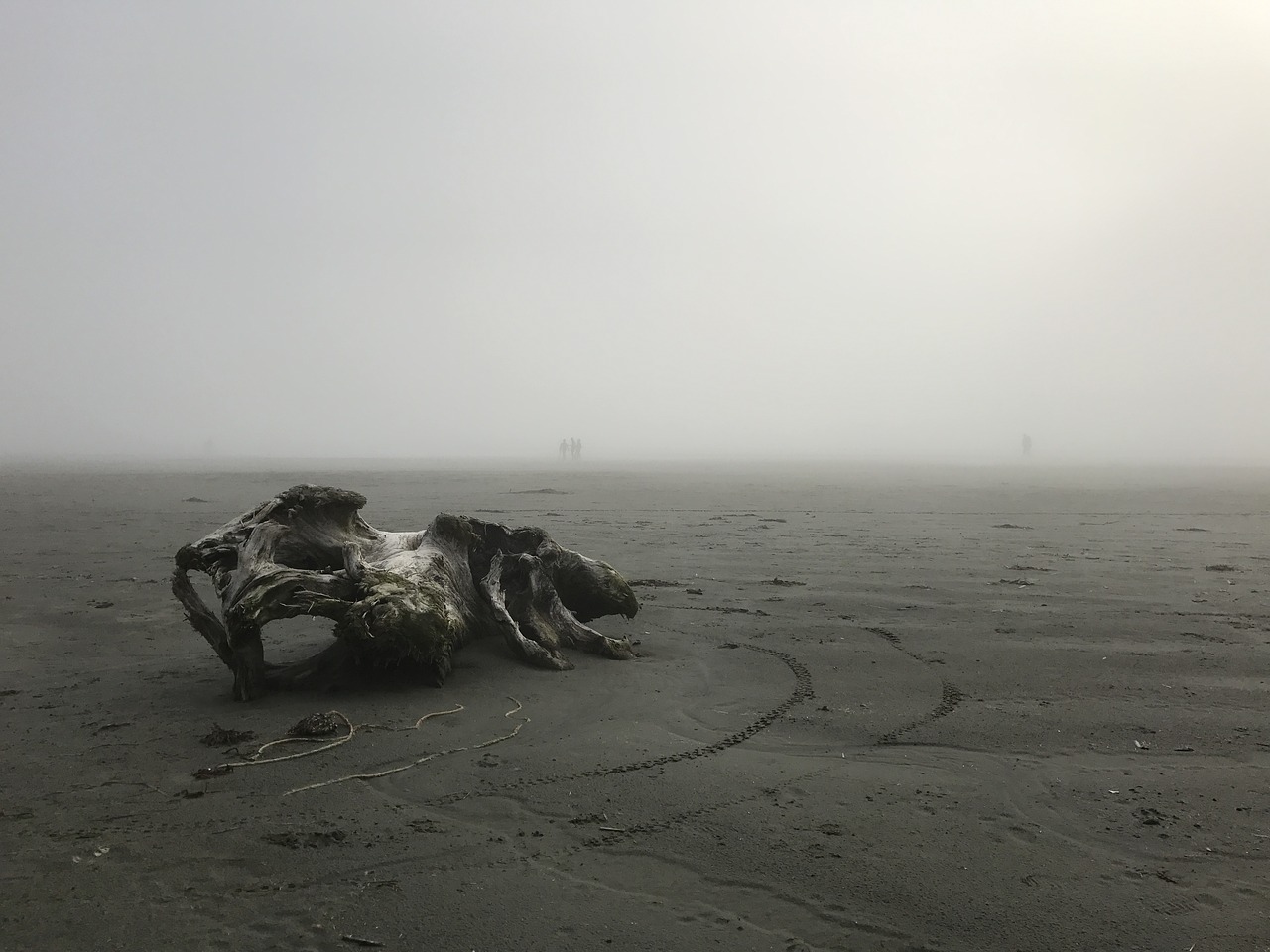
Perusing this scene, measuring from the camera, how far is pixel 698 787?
415 centimetres

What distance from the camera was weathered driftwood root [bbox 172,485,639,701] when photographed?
5625 mm

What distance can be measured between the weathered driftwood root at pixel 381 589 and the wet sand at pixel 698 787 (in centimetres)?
29

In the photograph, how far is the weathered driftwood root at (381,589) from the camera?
5625mm

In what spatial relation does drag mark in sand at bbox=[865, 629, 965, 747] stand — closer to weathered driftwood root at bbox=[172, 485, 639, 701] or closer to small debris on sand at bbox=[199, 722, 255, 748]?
weathered driftwood root at bbox=[172, 485, 639, 701]

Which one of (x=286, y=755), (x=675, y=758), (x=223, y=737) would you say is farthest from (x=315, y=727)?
(x=675, y=758)

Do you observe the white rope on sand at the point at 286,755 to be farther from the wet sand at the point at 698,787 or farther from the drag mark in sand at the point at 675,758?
the drag mark in sand at the point at 675,758

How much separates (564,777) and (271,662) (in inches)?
139

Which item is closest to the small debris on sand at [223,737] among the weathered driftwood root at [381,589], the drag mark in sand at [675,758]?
the weathered driftwood root at [381,589]

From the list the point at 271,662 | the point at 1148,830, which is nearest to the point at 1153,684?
the point at 1148,830

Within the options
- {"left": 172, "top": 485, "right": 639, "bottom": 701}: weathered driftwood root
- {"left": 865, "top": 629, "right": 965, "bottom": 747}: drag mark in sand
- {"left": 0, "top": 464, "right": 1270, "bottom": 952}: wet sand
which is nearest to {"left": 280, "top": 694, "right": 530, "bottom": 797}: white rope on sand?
{"left": 0, "top": 464, "right": 1270, "bottom": 952}: wet sand

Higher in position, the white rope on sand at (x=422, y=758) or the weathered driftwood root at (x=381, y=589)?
the weathered driftwood root at (x=381, y=589)

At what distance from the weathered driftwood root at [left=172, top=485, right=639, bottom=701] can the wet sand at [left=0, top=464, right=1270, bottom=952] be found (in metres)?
0.29

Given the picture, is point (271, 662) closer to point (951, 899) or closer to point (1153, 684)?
point (951, 899)

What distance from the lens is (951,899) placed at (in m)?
3.14
